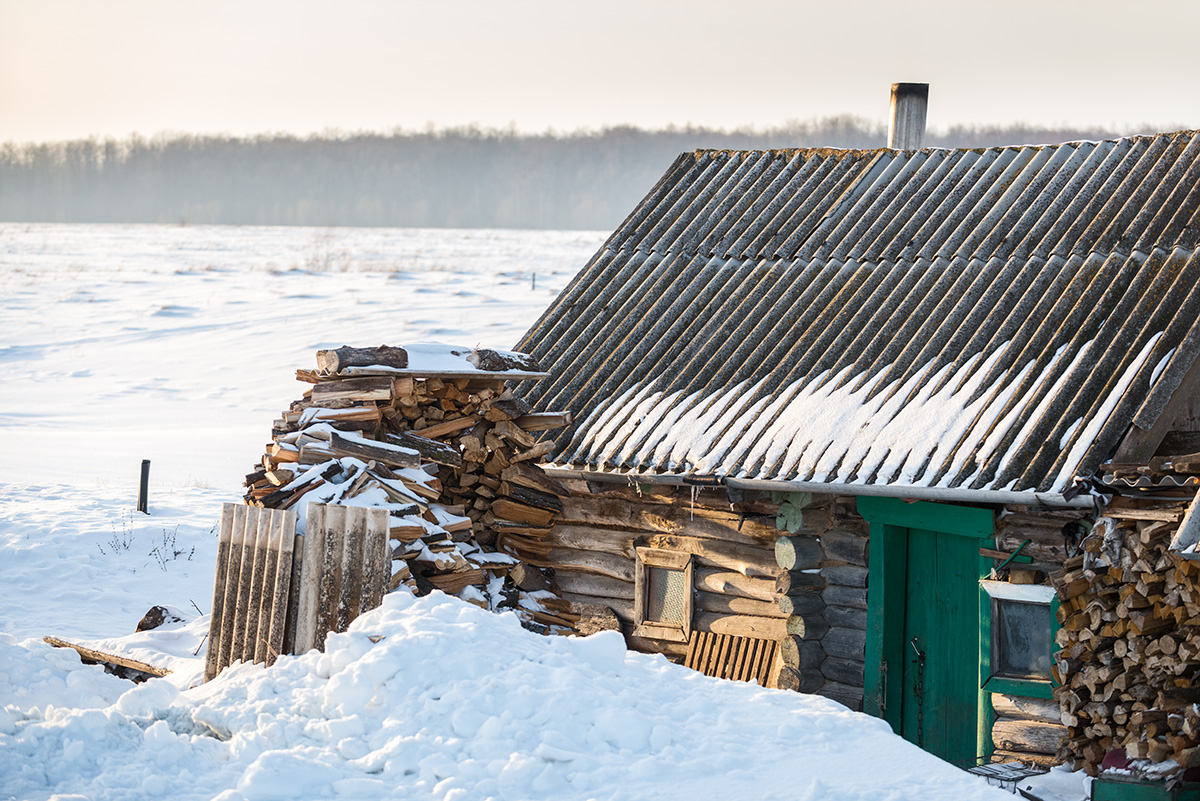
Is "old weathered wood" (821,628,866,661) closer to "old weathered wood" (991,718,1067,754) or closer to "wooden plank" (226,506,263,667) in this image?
"old weathered wood" (991,718,1067,754)

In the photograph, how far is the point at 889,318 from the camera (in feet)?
34.5

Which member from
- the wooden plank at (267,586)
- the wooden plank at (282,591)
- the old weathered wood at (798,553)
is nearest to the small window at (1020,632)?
the old weathered wood at (798,553)

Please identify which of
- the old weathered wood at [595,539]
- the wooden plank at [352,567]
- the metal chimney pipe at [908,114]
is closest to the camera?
the wooden plank at [352,567]

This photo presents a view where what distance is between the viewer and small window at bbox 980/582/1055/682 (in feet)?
27.6

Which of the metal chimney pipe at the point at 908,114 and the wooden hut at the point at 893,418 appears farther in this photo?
the metal chimney pipe at the point at 908,114

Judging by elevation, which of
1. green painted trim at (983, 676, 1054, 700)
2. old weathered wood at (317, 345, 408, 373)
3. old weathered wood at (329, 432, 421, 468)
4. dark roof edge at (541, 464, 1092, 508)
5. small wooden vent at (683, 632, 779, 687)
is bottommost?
small wooden vent at (683, 632, 779, 687)

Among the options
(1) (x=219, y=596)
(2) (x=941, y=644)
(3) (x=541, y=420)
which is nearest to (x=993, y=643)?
(2) (x=941, y=644)

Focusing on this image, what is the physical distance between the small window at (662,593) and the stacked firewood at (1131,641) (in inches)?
137

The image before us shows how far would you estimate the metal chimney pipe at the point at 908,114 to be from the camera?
13773 mm

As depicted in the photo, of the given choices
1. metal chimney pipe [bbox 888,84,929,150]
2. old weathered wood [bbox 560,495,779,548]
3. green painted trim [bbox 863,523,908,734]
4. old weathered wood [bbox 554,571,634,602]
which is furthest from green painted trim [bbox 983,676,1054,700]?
metal chimney pipe [bbox 888,84,929,150]

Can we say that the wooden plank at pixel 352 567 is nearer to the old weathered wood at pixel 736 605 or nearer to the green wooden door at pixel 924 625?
the old weathered wood at pixel 736 605

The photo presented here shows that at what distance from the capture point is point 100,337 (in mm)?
37875

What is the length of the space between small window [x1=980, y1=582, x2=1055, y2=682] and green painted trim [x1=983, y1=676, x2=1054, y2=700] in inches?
1.3

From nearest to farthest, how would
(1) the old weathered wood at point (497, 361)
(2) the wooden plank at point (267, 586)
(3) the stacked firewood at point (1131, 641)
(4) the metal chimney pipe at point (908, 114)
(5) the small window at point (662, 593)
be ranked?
(3) the stacked firewood at point (1131, 641) → (2) the wooden plank at point (267, 586) → (1) the old weathered wood at point (497, 361) → (5) the small window at point (662, 593) → (4) the metal chimney pipe at point (908, 114)
